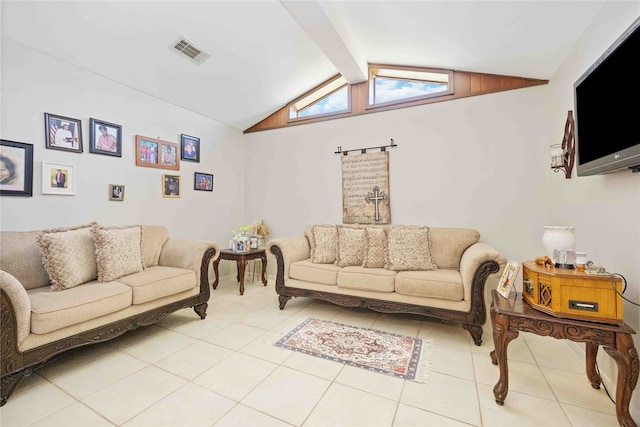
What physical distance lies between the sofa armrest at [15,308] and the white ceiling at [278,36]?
2099mm

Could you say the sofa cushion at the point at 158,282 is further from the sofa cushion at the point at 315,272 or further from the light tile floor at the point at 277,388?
the sofa cushion at the point at 315,272

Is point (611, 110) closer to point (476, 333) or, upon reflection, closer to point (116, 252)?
point (476, 333)

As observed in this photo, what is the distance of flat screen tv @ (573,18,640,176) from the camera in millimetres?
1300

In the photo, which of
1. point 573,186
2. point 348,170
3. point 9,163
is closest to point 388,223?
point 348,170

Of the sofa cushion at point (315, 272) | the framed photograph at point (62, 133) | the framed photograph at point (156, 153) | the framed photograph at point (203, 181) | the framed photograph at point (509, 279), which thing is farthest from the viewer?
the framed photograph at point (203, 181)

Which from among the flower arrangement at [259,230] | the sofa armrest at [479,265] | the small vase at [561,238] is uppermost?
the small vase at [561,238]

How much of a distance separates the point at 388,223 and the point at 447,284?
52.5 inches

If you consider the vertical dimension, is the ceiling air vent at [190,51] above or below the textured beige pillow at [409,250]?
above

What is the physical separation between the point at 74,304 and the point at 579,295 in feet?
10.0

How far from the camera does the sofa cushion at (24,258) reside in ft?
6.63

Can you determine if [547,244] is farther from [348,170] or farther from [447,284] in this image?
[348,170]

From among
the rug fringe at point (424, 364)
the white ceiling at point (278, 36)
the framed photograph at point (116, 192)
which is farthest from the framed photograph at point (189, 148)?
the rug fringe at point (424, 364)

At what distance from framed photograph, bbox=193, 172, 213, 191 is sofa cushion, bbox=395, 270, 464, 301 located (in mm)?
3023

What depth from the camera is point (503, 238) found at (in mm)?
3023
